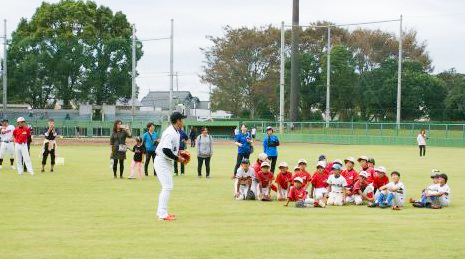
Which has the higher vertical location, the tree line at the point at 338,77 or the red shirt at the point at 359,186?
the tree line at the point at 338,77

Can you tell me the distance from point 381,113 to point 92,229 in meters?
69.0

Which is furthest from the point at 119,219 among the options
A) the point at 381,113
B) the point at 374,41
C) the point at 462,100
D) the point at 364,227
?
the point at 374,41

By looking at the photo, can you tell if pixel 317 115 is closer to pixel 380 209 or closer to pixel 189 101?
pixel 189 101

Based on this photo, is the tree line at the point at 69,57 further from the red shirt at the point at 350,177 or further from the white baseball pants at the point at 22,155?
the red shirt at the point at 350,177

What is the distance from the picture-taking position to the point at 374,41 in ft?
278

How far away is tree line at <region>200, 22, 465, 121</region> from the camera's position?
75375mm

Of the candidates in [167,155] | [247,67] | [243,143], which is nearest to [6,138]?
[243,143]

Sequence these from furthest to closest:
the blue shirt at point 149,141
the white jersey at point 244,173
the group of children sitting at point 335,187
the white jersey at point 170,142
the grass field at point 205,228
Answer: the blue shirt at point 149,141 → the white jersey at point 244,173 → the group of children sitting at point 335,187 → the white jersey at point 170,142 → the grass field at point 205,228

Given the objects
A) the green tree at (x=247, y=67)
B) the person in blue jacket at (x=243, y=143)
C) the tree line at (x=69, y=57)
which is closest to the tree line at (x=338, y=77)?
the green tree at (x=247, y=67)

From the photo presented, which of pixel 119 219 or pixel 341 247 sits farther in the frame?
pixel 119 219

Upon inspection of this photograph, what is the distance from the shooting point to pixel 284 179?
17688 millimetres

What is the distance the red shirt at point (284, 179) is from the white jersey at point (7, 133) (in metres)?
11.4

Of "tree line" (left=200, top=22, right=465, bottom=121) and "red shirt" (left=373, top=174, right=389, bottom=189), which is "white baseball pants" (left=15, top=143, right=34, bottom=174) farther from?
"tree line" (left=200, top=22, right=465, bottom=121)

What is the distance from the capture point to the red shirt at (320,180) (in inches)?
677
